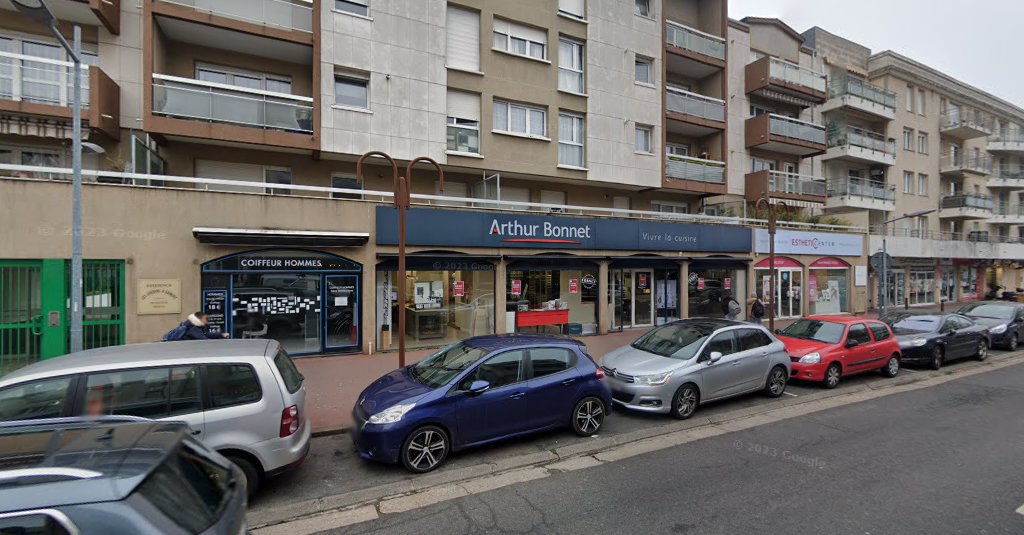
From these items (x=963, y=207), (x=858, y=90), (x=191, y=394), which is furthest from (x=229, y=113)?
(x=963, y=207)

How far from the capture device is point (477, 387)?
5344 millimetres

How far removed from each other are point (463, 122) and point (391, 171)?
271 cm

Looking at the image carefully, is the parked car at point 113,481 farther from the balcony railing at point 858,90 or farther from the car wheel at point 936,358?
the balcony railing at point 858,90

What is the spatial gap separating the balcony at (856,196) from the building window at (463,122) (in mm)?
19924

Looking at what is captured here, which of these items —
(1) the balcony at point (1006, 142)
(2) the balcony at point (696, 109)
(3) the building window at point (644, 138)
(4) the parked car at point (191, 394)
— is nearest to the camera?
(4) the parked car at point (191, 394)

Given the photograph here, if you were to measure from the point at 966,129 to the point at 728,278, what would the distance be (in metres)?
26.7

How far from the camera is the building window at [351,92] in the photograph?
40.9 feet

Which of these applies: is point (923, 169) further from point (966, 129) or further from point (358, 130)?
point (358, 130)

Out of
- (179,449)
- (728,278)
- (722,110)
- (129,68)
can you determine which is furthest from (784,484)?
(722,110)

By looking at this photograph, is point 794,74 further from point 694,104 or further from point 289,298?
point 289,298

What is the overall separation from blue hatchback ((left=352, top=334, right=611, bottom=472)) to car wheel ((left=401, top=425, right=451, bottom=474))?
11mm

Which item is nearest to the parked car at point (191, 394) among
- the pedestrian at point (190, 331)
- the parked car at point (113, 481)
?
the parked car at point (113, 481)

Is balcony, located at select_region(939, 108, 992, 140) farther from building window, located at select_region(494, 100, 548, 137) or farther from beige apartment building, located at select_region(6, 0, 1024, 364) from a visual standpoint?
building window, located at select_region(494, 100, 548, 137)

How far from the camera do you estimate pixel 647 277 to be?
1595cm
